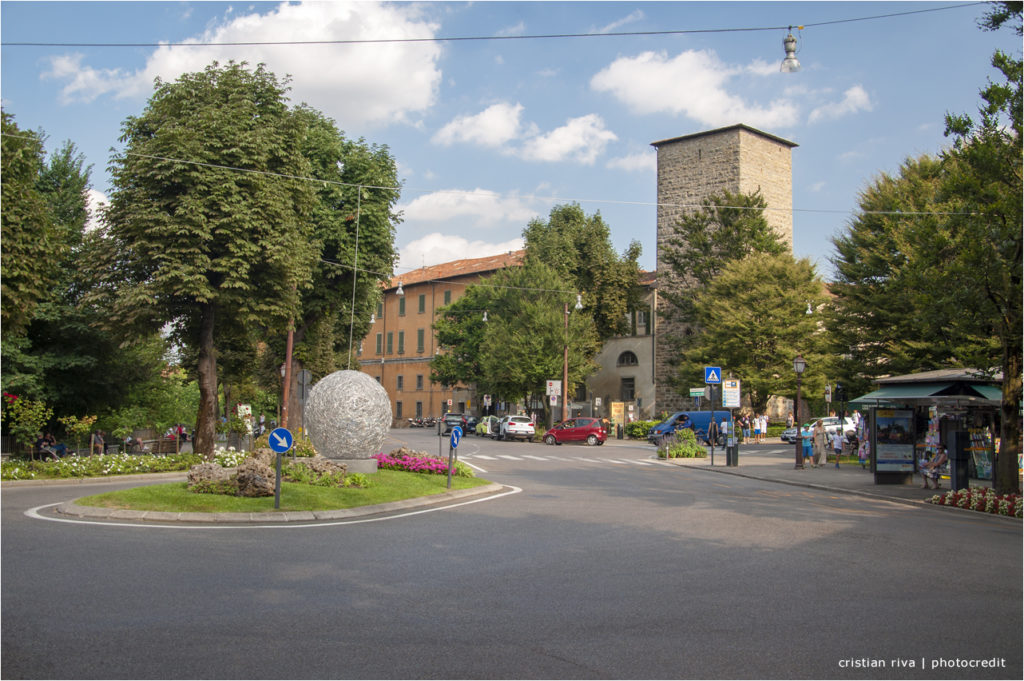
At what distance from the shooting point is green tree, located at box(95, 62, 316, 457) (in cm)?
2395

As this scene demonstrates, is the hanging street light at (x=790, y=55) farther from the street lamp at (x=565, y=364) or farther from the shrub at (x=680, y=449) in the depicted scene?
the street lamp at (x=565, y=364)

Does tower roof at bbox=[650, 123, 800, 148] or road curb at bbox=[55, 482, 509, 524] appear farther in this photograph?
tower roof at bbox=[650, 123, 800, 148]

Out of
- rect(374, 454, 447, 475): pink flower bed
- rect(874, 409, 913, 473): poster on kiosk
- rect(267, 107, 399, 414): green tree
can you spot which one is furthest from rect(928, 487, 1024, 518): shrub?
rect(267, 107, 399, 414): green tree

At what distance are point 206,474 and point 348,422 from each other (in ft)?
13.3

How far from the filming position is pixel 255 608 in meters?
→ 7.15

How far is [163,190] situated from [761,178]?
150 ft

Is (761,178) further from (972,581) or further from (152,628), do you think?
(152,628)

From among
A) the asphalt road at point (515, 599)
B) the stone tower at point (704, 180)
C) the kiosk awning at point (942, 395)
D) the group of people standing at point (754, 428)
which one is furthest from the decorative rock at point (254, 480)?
→ the stone tower at point (704, 180)

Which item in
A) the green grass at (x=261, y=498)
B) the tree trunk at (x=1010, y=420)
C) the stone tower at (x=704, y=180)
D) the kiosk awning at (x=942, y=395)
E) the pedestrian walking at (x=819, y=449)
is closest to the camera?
the green grass at (x=261, y=498)

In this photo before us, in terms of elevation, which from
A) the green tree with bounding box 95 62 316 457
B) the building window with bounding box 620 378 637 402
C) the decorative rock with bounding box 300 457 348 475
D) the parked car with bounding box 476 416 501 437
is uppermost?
the green tree with bounding box 95 62 316 457

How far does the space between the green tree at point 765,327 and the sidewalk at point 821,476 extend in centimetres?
1279

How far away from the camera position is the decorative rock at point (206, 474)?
1586 centimetres

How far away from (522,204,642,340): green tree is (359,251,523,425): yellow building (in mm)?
12944

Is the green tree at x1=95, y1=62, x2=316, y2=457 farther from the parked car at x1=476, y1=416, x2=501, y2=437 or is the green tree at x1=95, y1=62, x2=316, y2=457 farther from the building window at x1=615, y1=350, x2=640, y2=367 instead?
the building window at x1=615, y1=350, x2=640, y2=367
